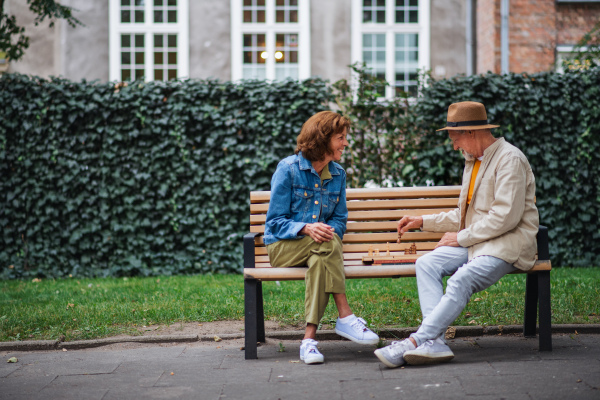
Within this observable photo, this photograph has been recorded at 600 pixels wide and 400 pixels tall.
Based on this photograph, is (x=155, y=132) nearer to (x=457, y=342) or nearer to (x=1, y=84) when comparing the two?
(x=1, y=84)

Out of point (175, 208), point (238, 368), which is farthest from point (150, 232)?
point (238, 368)

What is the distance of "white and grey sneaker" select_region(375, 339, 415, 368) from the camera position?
394 cm

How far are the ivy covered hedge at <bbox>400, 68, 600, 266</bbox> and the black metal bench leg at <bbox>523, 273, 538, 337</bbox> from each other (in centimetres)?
335

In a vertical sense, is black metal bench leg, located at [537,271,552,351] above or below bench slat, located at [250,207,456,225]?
below

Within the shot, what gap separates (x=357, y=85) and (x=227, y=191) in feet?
6.97

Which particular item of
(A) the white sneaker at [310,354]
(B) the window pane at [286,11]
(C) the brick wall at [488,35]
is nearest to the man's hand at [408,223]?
(A) the white sneaker at [310,354]

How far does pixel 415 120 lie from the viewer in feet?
26.3

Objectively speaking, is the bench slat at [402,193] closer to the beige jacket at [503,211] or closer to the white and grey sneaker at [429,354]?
the beige jacket at [503,211]

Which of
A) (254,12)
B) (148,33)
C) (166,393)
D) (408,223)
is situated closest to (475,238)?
(408,223)

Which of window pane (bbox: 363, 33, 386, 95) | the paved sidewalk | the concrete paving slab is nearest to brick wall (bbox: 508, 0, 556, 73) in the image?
window pane (bbox: 363, 33, 386, 95)

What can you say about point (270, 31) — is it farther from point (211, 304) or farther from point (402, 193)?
point (402, 193)

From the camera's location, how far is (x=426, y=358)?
Result: 3.97 meters

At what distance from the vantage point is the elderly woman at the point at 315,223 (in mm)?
4242

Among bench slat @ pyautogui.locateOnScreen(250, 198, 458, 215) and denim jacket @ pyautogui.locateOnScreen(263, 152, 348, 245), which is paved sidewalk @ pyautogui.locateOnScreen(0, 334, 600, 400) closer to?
denim jacket @ pyautogui.locateOnScreen(263, 152, 348, 245)
